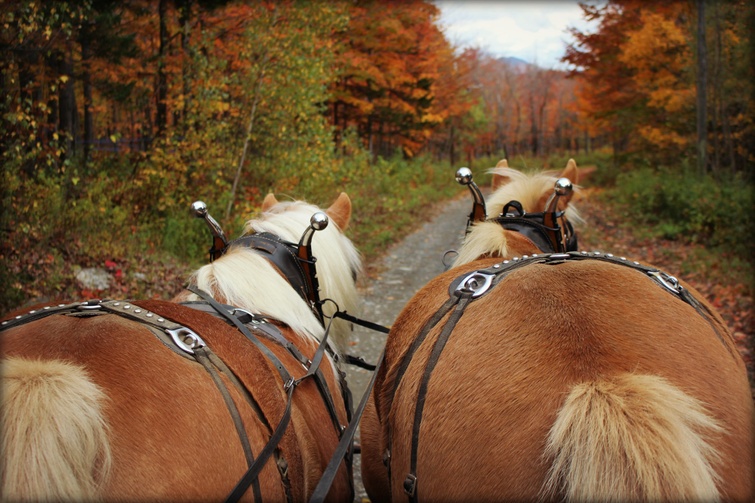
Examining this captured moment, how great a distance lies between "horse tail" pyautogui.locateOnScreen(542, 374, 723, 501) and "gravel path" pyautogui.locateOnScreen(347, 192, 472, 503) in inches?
80.2

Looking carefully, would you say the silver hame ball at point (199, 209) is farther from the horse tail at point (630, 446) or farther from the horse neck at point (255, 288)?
the horse tail at point (630, 446)

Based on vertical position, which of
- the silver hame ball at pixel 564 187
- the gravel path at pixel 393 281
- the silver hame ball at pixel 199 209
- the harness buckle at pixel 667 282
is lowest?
the gravel path at pixel 393 281

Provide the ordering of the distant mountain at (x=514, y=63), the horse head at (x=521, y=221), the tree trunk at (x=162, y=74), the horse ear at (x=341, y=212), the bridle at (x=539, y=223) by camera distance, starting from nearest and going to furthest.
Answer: the horse head at (x=521, y=221) < the bridle at (x=539, y=223) < the horse ear at (x=341, y=212) < the tree trunk at (x=162, y=74) < the distant mountain at (x=514, y=63)

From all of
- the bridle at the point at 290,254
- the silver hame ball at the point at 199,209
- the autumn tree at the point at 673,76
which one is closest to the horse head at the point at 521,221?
the bridle at the point at 290,254

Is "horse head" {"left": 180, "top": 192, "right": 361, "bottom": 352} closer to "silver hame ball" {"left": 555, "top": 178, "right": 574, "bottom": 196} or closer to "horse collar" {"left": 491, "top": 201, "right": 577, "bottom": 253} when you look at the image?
"horse collar" {"left": 491, "top": 201, "right": 577, "bottom": 253}

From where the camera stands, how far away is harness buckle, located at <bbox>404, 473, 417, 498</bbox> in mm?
1525

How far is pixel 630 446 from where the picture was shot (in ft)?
3.79

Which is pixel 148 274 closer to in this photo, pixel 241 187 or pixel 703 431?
pixel 241 187

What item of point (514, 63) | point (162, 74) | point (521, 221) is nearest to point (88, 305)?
point (521, 221)

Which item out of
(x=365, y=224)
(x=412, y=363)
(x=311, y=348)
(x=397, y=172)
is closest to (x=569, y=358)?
(x=412, y=363)

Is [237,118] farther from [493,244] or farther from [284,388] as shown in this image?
[284,388]

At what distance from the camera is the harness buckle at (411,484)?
60.1 inches

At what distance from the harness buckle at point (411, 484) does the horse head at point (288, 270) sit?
100cm

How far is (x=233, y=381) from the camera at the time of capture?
5.26 feet
